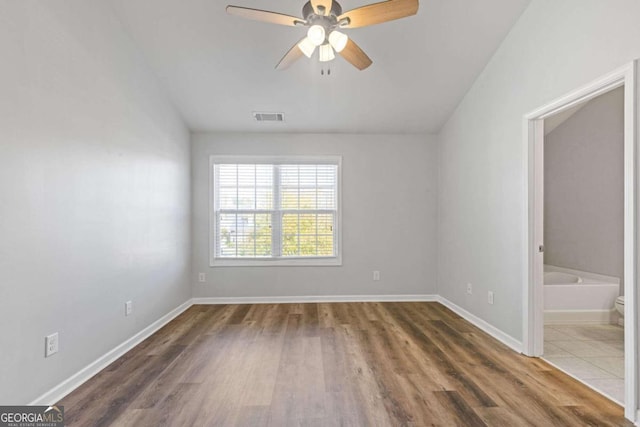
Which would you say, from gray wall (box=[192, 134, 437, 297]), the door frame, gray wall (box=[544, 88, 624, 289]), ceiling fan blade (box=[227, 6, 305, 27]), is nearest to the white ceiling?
gray wall (box=[192, 134, 437, 297])

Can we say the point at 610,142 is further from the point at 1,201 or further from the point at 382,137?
the point at 1,201

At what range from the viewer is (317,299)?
4.45 meters

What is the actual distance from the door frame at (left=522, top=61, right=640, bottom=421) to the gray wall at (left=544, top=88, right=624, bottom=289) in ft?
6.43

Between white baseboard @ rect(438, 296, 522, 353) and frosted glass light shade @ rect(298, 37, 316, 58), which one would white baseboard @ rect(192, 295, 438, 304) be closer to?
white baseboard @ rect(438, 296, 522, 353)

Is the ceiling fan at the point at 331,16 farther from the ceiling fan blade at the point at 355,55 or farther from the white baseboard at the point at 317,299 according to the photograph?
the white baseboard at the point at 317,299

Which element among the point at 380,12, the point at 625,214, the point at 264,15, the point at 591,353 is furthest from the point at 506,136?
the point at 264,15

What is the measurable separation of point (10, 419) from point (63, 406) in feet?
1.01

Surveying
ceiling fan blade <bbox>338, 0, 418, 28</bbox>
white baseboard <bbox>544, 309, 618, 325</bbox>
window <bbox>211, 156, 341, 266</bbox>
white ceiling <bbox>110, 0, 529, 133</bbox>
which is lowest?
white baseboard <bbox>544, 309, 618, 325</bbox>

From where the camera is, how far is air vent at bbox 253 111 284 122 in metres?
4.01

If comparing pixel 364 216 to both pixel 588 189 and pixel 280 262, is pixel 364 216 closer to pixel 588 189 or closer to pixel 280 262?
pixel 280 262

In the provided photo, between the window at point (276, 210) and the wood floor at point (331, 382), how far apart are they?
1.25 meters

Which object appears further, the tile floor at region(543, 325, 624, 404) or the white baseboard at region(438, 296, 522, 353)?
the white baseboard at region(438, 296, 522, 353)

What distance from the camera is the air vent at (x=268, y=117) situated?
4012 millimetres

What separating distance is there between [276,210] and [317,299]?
4.52 feet
